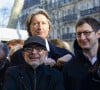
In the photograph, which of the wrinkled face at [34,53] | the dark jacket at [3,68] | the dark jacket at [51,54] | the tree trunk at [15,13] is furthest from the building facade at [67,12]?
the wrinkled face at [34,53]

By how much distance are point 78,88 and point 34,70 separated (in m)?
0.48

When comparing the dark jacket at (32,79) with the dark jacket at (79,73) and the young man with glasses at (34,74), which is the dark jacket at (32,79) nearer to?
the young man with glasses at (34,74)

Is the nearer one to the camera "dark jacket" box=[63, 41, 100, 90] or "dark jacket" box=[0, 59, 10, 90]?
"dark jacket" box=[63, 41, 100, 90]

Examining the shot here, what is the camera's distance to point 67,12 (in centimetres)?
5253

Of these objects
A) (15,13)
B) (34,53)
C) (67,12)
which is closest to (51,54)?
(34,53)

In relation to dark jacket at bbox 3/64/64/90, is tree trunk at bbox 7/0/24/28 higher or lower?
higher

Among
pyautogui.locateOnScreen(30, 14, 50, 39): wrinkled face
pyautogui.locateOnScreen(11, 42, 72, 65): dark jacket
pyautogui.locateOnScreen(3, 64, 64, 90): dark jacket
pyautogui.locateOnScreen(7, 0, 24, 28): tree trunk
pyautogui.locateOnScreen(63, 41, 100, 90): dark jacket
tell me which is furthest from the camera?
pyautogui.locateOnScreen(7, 0, 24, 28): tree trunk

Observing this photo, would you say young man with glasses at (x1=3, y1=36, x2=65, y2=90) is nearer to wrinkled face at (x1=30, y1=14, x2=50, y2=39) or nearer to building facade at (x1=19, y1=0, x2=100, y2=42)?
wrinkled face at (x1=30, y1=14, x2=50, y2=39)

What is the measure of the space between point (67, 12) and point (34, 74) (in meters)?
49.9

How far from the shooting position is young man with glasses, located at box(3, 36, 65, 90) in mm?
2893

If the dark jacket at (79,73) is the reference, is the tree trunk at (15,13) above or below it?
above

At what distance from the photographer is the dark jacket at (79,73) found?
10.3ft

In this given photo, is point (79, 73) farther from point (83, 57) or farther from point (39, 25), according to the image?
point (39, 25)

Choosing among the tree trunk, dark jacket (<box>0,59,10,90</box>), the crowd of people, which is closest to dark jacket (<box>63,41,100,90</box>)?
the crowd of people
